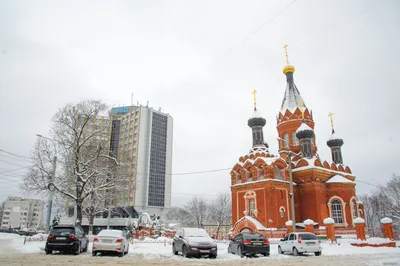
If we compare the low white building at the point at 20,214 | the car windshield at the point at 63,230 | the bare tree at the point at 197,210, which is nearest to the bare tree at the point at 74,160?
the car windshield at the point at 63,230

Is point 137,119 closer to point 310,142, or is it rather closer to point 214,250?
point 310,142

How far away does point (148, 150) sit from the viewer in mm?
84438

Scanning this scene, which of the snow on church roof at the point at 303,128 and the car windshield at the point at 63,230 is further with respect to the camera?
the snow on church roof at the point at 303,128

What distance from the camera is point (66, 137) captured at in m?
28.5

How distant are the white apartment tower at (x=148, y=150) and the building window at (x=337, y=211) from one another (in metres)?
54.1

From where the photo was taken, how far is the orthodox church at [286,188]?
112 feet

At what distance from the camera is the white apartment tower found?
81625mm

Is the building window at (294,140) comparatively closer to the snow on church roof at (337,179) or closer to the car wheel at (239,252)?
the snow on church roof at (337,179)

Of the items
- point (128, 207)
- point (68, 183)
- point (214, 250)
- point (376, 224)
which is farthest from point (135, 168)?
point (214, 250)

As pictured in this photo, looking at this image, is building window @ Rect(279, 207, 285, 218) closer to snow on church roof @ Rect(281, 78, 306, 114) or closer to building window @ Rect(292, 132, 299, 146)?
building window @ Rect(292, 132, 299, 146)

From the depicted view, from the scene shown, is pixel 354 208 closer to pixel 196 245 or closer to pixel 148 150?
pixel 196 245

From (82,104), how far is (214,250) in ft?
67.2

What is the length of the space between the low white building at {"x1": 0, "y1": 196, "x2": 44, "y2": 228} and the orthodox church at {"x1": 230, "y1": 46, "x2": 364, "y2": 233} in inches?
4318

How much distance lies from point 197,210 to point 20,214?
8941 cm
